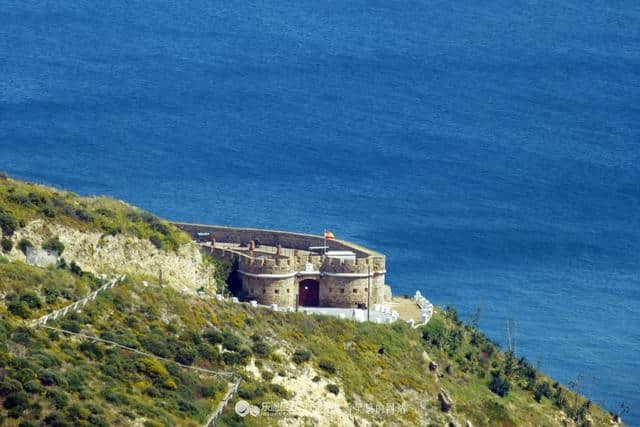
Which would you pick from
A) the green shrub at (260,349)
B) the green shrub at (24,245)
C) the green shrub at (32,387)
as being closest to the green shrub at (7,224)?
the green shrub at (24,245)

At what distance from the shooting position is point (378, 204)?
628 ft

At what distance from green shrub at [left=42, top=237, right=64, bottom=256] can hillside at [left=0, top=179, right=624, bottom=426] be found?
1.01m

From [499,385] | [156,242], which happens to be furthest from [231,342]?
[499,385]

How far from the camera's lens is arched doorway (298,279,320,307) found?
11806 cm

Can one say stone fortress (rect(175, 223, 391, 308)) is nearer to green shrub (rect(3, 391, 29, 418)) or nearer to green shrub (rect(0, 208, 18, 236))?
green shrub (rect(0, 208, 18, 236))

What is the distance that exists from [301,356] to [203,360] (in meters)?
7.87

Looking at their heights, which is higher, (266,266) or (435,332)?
(266,266)

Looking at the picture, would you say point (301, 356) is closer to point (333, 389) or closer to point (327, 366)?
point (327, 366)

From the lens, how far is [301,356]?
109875mm

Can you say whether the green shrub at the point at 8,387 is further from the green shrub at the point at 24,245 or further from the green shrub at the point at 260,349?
the green shrub at the point at 260,349

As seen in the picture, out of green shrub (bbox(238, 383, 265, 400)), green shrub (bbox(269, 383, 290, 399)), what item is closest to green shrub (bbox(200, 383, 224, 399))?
green shrub (bbox(238, 383, 265, 400))

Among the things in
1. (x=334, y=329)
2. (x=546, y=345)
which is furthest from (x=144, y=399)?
(x=546, y=345)

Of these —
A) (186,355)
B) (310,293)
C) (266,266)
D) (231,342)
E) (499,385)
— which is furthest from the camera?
(499,385)

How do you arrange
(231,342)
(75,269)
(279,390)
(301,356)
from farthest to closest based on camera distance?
(301,356) → (75,269) → (231,342) → (279,390)
